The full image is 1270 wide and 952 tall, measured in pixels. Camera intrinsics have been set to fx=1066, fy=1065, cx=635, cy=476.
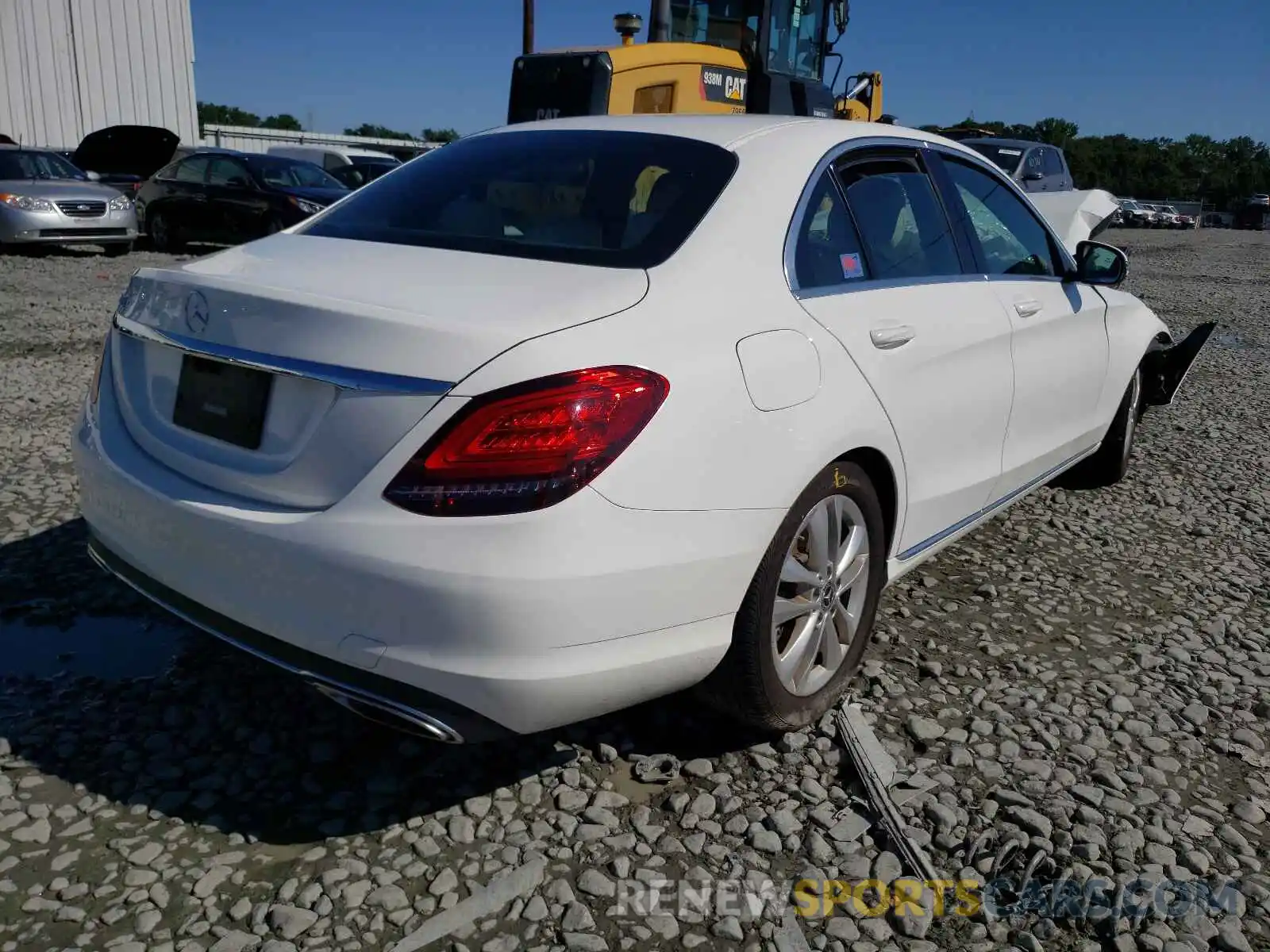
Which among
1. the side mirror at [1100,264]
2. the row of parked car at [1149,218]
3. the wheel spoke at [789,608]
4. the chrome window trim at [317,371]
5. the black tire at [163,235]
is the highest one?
the side mirror at [1100,264]

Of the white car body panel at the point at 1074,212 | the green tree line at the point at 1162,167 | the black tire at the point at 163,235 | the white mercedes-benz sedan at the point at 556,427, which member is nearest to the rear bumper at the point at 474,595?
the white mercedes-benz sedan at the point at 556,427

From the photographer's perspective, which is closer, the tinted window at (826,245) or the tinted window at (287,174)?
the tinted window at (826,245)

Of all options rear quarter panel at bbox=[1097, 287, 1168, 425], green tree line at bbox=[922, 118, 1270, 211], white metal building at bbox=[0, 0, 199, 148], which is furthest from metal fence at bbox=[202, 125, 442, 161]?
green tree line at bbox=[922, 118, 1270, 211]

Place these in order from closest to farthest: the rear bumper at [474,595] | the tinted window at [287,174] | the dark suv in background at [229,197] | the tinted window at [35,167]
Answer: the rear bumper at [474,595] < the dark suv in background at [229,197] < the tinted window at [287,174] < the tinted window at [35,167]

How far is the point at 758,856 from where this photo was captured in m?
2.33

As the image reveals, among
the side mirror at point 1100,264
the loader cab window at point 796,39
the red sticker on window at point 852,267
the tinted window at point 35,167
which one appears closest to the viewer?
the red sticker on window at point 852,267

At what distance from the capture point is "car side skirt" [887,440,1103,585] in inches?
120

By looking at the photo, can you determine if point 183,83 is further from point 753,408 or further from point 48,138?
point 753,408

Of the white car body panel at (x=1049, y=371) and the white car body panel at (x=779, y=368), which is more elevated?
the white car body panel at (x=779, y=368)

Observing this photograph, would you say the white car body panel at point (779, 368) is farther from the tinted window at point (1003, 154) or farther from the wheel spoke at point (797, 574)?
the tinted window at point (1003, 154)

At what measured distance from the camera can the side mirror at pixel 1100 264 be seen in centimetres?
423

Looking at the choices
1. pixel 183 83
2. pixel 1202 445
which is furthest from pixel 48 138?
pixel 1202 445

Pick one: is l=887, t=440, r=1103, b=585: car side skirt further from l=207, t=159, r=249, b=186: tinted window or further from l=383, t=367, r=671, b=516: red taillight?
l=207, t=159, r=249, b=186: tinted window

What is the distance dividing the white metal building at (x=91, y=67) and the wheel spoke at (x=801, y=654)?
3166 cm
